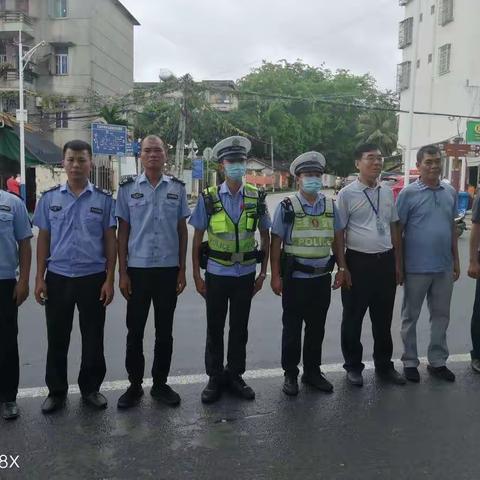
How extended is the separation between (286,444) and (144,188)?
1939 mm

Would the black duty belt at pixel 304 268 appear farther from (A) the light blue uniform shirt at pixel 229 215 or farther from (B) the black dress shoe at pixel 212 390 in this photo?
(B) the black dress shoe at pixel 212 390

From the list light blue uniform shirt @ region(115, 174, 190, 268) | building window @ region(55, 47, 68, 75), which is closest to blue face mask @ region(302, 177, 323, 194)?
light blue uniform shirt @ region(115, 174, 190, 268)

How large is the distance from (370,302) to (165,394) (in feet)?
5.68

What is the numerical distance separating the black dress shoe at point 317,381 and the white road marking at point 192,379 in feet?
0.96

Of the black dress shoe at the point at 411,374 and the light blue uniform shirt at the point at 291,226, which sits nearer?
the light blue uniform shirt at the point at 291,226

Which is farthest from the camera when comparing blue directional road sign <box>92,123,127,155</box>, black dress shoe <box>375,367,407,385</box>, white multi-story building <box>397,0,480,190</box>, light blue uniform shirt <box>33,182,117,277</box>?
white multi-story building <box>397,0,480,190</box>

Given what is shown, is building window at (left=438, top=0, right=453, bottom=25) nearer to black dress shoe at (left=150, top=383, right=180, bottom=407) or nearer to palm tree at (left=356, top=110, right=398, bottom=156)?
palm tree at (left=356, top=110, right=398, bottom=156)

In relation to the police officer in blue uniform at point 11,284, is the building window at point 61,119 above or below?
above

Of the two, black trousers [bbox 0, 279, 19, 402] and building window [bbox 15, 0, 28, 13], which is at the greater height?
building window [bbox 15, 0, 28, 13]

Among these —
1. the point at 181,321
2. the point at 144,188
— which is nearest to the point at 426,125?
the point at 181,321

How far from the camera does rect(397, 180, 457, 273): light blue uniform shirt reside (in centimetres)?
441

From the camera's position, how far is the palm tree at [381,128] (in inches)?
2101

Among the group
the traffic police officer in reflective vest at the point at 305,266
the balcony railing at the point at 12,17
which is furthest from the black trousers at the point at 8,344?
the balcony railing at the point at 12,17

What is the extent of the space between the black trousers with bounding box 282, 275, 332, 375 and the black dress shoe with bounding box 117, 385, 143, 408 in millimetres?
1105
